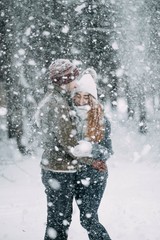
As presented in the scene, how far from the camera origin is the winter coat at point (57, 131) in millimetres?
3375

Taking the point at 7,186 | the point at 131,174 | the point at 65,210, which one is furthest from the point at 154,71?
the point at 65,210

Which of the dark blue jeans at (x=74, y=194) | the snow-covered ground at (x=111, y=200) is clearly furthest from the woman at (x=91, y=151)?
the snow-covered ground at (x=111, y=200)

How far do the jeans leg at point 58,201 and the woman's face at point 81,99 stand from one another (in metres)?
0.62

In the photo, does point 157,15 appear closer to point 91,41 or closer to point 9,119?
point 91,41

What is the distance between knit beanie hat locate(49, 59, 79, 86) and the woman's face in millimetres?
154

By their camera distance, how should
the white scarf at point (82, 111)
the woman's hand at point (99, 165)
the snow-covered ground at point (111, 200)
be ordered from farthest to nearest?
the snow-covered ground at point (111, 200) < the woman's hand at point (99, 165) < the white scarf at point (82, 111)

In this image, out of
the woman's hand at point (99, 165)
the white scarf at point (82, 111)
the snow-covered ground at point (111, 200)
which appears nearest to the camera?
the white scarf at point (82, 111)

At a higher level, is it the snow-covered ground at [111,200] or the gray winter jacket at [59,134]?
the snow-covered ground at [111,200]

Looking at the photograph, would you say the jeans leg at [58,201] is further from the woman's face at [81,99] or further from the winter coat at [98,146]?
the woman's face at [81,99]

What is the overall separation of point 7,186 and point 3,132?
875 centimetres

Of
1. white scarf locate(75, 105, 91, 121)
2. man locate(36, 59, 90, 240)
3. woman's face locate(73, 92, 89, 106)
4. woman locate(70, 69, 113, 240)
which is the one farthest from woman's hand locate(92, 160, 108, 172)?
woman's face locate(73, 92, 89, 106)

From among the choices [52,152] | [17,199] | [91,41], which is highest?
[91,41]

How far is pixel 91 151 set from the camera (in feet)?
11.1

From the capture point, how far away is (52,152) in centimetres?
348
